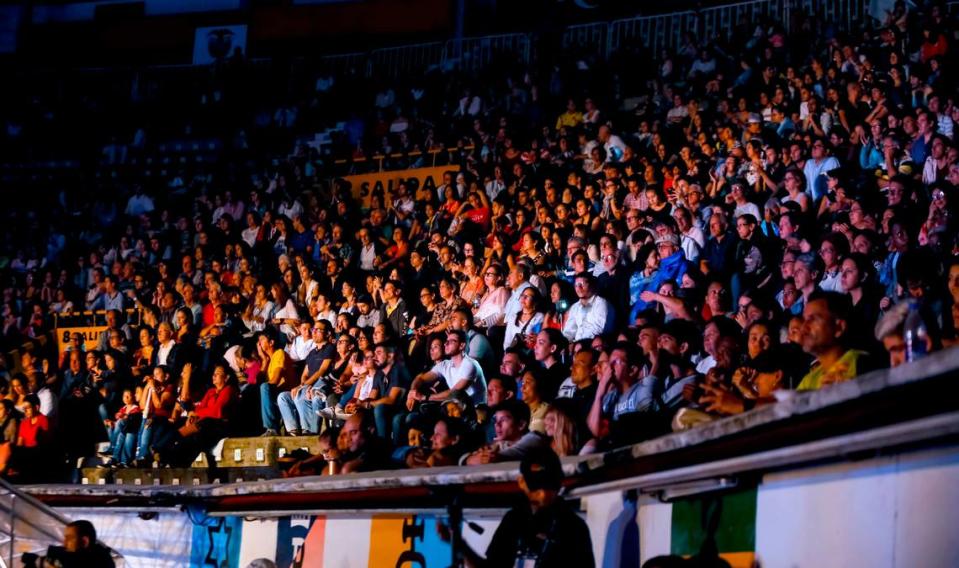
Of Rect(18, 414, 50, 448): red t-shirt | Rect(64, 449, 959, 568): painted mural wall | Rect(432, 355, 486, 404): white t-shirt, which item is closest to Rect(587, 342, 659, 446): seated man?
Rect(64, 449, 959, 568): painted mural wall

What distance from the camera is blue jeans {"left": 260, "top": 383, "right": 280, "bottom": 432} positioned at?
12156 millimetres

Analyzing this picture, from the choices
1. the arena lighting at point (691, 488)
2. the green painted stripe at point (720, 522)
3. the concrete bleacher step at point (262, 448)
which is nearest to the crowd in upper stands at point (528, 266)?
the concrete bleacher step at point (262, 448)

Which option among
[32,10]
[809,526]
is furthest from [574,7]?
[809,526]

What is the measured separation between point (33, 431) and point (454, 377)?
6.07 m

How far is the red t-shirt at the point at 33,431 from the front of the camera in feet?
43.9

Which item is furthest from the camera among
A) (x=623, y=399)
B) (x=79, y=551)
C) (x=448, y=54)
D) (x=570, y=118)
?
(x=448, y=54)

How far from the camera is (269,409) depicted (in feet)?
40.1

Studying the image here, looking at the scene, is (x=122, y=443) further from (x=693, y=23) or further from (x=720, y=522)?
(x=693, y=23)

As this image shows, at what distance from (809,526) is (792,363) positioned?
2.23 m

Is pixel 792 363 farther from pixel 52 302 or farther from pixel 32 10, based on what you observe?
pixel 32 10

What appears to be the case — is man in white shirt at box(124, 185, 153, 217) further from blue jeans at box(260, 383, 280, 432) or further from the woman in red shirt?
blue jeans at box(260, 383, 280, 432)

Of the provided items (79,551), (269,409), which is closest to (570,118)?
(269,409)

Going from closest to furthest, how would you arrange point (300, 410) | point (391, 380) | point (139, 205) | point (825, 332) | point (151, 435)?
1. point (825, 332)
2. point (391, 380)
3. point (300, 410)
4. point (151, 435)
5. point (139, 205)

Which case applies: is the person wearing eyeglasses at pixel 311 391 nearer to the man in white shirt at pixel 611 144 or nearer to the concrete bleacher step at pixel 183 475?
the concrete bleacher step at pixel 183 475
